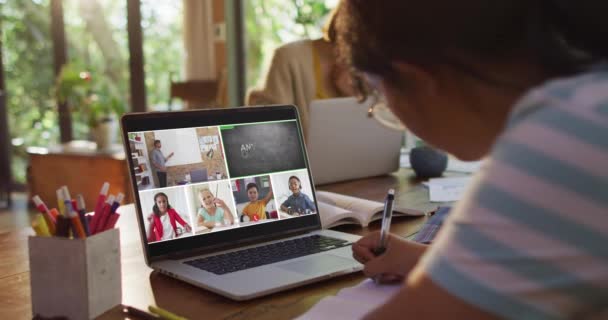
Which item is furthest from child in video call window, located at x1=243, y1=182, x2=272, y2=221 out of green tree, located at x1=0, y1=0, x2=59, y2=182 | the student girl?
green tree, located at x1=0, y1=0, x2=59, y2=182

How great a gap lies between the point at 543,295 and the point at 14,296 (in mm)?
711

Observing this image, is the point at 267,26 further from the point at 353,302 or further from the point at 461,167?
the point at 353,302

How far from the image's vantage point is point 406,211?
1288mm

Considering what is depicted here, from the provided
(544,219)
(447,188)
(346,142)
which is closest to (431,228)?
(447,188)

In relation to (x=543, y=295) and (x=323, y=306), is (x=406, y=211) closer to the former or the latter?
(x=323, y=306)

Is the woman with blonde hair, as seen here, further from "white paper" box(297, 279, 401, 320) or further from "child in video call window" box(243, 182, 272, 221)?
"white paper" box(297, 279, 401, 320)

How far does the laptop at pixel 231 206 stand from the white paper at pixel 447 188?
457mm

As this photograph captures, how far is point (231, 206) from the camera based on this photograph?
1.05 meters

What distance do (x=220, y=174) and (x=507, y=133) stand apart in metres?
0.65

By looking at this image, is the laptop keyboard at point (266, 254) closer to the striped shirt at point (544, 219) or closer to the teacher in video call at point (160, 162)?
the teacher in video call at point (160, 162)

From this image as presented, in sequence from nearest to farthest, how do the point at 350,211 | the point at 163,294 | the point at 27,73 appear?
1. the point at 163,294
2. the point at 350,211
3. the point at 27,73

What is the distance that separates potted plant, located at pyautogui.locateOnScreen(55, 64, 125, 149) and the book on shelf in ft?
9.05

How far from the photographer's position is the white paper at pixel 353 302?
0.77 m

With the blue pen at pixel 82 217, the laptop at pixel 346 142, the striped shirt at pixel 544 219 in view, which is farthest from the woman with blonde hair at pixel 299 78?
the striped shirt at pixel 544 219
